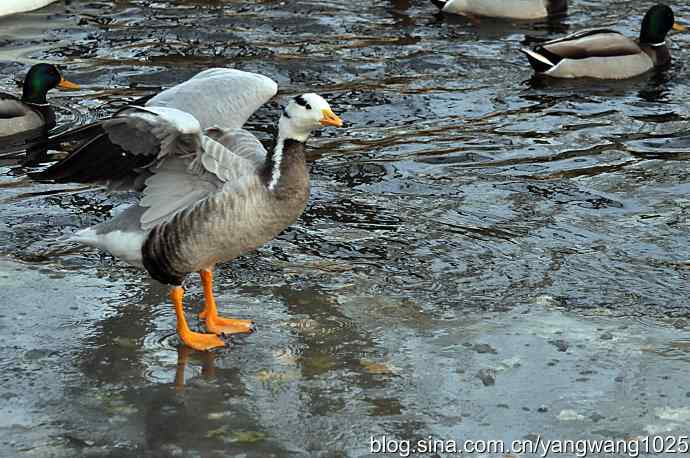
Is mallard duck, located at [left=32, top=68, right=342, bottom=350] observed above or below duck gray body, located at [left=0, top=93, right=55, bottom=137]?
above

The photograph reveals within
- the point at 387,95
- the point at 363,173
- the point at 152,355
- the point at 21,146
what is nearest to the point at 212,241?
the point at 152,355

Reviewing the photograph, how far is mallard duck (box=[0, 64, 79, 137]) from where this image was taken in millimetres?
11195

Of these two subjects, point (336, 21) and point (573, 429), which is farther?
point (336, 21)

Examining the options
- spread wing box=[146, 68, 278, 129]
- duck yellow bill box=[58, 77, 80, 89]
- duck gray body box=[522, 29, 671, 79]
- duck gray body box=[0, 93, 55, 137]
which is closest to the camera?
spread wing box=[146, 68, 278, 129]

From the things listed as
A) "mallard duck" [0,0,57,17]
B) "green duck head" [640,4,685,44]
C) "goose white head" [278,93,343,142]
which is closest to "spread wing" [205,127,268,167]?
"goose white head" [278,93,343,142]

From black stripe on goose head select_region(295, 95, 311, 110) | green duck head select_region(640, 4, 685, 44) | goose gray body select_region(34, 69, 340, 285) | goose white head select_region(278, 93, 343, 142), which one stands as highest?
black stripe on goose head select_region(295, 95, 311, 110)

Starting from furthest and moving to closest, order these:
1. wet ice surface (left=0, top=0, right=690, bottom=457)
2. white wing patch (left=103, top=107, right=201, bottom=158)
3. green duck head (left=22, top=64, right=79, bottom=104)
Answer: green duck head (left=22, top=64, right=79, bottom=104) → white wing patch (left=103, top=107, right=201, bottom=158) → wet ice surface (left=0, top=0, right=690, bottom=457)

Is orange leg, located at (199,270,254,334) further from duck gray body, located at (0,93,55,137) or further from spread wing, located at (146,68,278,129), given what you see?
duck gray body, located at (0,93,55,137)

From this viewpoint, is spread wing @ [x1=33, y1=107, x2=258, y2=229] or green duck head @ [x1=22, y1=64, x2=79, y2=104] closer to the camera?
spread wing @ [x1=33, y1=107, x2=258, y2=229]

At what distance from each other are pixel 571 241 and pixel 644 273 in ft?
2.45

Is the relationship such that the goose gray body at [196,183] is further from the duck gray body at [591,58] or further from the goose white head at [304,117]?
the duck gray body at [591,58]

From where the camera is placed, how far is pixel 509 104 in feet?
39.0

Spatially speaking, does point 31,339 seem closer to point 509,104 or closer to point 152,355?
point 152,355

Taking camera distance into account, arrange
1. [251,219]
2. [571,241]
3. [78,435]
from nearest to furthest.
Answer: [78,435] < [251,219] < [571,241]
